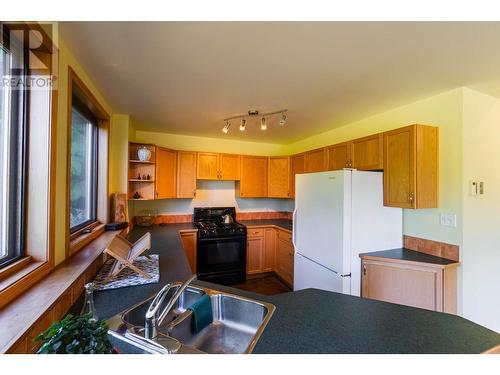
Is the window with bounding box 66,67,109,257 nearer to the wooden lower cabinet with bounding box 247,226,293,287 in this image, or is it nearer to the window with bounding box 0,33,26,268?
the window with bounding box 0,33,26,268

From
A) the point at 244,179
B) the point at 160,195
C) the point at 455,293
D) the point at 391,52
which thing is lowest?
the point at 455,293

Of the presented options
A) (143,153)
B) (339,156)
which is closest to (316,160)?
(339,156)

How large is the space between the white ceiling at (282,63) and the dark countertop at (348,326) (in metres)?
1.39

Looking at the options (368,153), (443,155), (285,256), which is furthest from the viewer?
(285,256)

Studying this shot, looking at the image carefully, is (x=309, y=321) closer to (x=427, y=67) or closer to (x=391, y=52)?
(x=391, y=52)

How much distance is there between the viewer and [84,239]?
1.69 meters

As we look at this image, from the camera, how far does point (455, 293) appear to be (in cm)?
191

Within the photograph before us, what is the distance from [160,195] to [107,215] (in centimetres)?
80

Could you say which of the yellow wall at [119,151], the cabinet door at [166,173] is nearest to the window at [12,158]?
the yellow wall at [119,151]

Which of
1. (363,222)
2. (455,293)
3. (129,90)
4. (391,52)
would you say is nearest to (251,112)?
(129,90)

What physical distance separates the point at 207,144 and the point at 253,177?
947 millimetres

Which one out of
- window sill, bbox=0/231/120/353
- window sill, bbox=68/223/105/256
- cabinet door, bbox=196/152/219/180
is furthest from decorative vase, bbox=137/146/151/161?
window sill, bbox=0/231/120/353

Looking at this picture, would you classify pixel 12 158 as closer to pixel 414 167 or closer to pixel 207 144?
pixel 414 167

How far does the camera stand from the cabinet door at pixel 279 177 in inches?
151
